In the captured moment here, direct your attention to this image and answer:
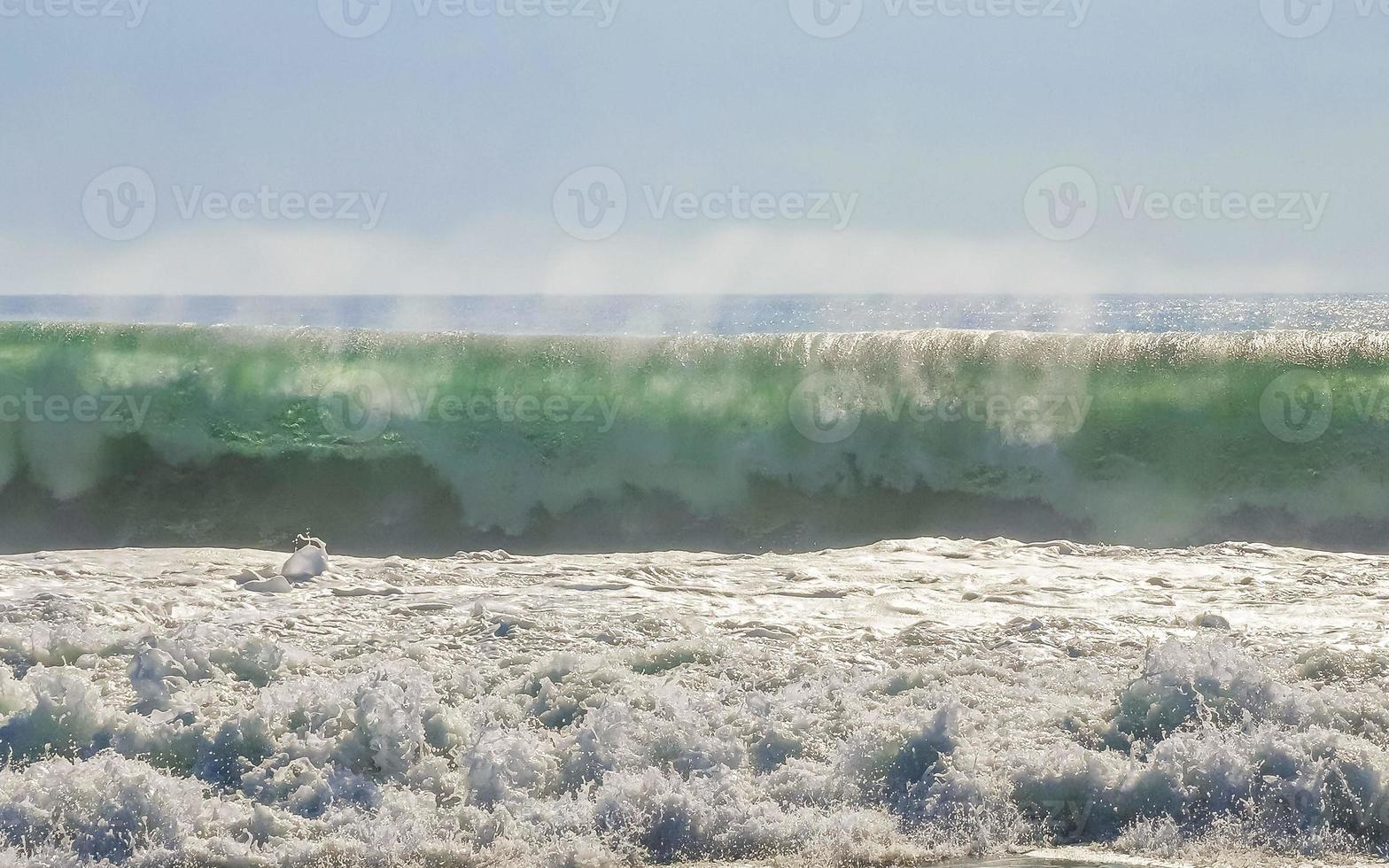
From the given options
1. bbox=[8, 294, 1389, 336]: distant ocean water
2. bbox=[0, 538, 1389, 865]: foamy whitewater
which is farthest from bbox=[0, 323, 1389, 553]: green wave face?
bbox=[8, 294, 1389, 336]: distant ocean water

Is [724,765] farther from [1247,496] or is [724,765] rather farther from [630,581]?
[1247,496]

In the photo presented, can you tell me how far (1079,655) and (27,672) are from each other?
4210mm

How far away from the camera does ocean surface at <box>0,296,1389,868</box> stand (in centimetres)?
401

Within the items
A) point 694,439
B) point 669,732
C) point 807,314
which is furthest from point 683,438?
point 807,314

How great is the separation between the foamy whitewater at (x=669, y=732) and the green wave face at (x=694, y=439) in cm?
450

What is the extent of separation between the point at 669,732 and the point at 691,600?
7.01 ft

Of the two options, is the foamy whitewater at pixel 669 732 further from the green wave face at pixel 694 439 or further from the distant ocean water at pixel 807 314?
the distant ocean water at pixel 807 314

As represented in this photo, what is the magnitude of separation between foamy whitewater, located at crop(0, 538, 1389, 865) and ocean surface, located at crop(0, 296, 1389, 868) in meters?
0.02

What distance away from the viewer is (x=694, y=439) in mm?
11477

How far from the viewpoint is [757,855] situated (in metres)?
3.85

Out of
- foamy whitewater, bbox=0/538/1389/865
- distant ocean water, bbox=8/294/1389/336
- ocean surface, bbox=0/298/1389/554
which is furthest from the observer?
distant ocean water, bbox=8/294/1389/336

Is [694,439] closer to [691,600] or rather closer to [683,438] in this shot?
[683,438]

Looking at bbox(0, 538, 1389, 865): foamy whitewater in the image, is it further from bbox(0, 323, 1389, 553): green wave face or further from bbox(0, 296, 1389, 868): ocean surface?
bbox(0, 323, 1389, 553): green wave face

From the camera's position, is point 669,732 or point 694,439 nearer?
point 669,732
